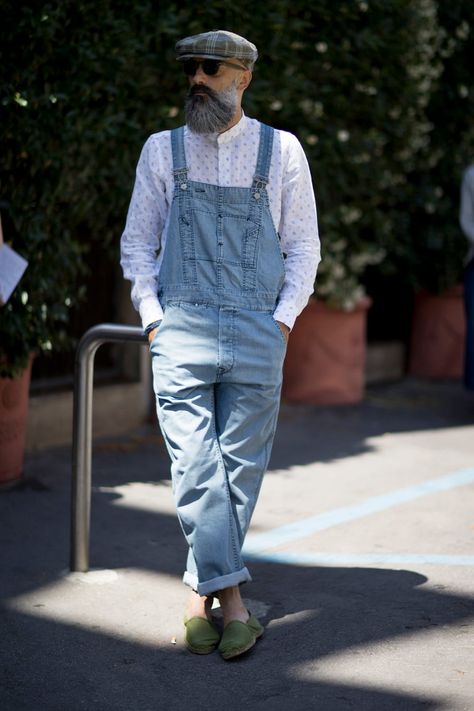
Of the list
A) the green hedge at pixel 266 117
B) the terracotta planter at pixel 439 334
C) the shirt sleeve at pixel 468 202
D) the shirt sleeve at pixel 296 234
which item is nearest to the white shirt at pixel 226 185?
the shirt sleeve at pixel 296 234

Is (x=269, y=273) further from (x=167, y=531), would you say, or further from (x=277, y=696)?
(x=167, y=531)

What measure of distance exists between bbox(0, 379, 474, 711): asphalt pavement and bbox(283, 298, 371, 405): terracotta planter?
200 cm

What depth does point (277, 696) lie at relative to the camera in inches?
141

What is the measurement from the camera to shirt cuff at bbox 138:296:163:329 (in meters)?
3.97

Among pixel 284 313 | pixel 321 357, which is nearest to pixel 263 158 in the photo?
pixel 284 313

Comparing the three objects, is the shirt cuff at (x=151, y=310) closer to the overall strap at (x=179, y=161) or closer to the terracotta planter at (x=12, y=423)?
the overall strap at (x=179, y=161)

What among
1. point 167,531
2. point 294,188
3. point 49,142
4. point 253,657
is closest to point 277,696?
point 253,657

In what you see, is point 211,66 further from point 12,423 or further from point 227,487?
point 12,423

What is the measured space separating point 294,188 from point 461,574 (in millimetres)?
1744

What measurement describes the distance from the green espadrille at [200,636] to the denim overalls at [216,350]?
123mm

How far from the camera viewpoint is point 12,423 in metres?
6.23

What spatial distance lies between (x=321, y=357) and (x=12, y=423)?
3724 millimetres

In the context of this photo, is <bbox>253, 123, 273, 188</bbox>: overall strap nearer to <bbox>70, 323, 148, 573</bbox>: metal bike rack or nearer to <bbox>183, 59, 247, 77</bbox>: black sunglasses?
<bbox>183, 59, 247, 77</bbox>: black sunglasses

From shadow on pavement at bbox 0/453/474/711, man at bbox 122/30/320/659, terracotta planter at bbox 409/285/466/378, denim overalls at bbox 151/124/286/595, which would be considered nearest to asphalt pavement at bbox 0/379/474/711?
shadow on pavement at bbox 0/453/474/711
